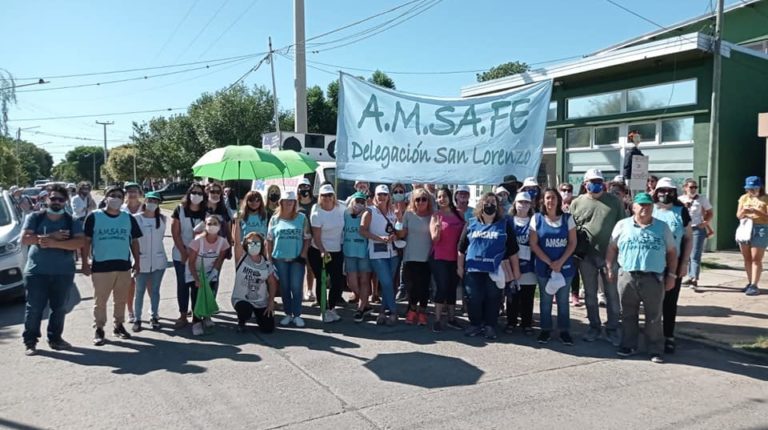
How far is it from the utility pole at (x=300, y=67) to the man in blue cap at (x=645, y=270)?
13242 millimetres

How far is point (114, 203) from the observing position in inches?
243

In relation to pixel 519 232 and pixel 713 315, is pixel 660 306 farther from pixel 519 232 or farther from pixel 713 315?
pixel 713 315

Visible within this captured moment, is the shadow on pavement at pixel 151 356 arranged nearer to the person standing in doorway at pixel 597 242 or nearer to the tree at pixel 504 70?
the person standing in doorway at pixel 597 242

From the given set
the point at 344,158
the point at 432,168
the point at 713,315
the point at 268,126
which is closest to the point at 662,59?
the point at 713,315

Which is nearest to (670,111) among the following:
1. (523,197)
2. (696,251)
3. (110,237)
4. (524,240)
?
(696,251)

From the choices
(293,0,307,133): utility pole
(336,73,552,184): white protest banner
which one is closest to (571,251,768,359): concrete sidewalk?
(336,73,552,184): white protest banner

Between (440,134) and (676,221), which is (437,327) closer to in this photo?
(440,134)

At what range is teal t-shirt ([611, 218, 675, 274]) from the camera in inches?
206

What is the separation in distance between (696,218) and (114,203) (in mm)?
8456

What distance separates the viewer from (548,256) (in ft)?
19.5

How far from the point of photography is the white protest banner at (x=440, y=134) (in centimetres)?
673

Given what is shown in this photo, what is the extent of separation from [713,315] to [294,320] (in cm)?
548

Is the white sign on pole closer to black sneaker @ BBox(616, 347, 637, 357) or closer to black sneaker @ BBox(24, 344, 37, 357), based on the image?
black sneaker @ BBox(616, 347, 637, 357)

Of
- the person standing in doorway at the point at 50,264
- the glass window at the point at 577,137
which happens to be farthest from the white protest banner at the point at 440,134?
the glass window at the point at 577,137
